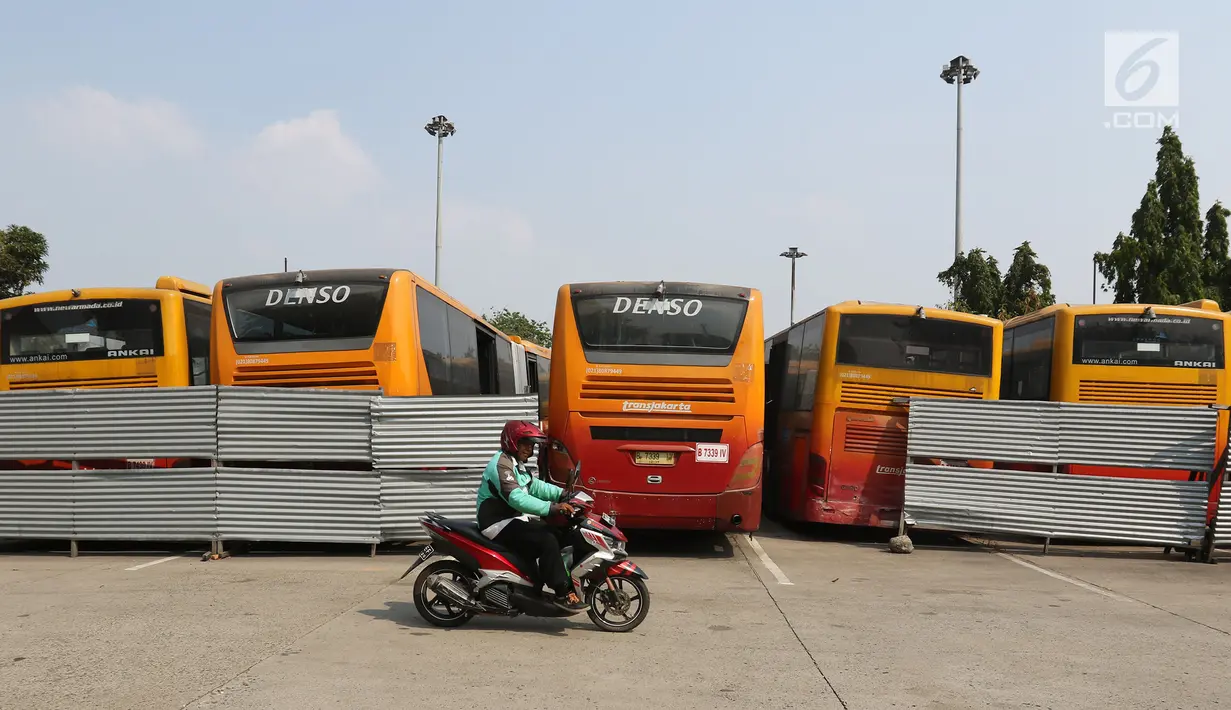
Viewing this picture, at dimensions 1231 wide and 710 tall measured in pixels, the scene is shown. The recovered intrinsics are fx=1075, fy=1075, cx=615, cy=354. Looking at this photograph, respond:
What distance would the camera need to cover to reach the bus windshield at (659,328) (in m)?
12.5

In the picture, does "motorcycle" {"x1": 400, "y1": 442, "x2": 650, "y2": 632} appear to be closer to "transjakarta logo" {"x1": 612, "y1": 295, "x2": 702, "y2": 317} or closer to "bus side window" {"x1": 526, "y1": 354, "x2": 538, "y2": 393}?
"transjakarta logo" {"x1": 612, "y1": 295, "x2": 702, "y2": 317}

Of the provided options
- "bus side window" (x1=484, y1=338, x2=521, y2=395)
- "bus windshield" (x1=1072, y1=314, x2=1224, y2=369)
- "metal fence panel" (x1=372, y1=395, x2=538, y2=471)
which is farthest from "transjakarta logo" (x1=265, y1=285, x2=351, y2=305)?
"bus windshield" (x1=1072, y1=314, x2=1224, y2=369)

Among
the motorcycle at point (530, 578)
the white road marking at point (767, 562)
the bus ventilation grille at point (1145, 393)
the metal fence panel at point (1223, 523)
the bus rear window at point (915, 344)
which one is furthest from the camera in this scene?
the bus ventilation grille at point (1145, 393)

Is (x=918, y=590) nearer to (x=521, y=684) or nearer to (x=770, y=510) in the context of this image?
(x=521, y=684)

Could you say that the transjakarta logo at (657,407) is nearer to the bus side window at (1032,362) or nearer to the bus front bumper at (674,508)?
the bus front bumper at (674,508)

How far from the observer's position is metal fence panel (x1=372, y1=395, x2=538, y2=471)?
1174cm

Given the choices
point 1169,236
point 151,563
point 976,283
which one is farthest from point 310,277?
point 1169,236

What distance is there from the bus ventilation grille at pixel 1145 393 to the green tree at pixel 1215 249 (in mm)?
19779

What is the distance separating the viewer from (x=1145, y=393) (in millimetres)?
14570

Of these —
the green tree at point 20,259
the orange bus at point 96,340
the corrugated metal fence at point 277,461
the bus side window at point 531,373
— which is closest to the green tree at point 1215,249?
the bus side window at point 531,373

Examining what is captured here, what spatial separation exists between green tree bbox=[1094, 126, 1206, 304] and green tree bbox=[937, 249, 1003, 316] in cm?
487

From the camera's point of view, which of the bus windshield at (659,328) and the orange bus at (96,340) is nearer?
the bus windshield at (659,328)

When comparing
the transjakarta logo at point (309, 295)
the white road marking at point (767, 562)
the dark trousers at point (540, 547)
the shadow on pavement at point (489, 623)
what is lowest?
the white road marking at point (767, 562)

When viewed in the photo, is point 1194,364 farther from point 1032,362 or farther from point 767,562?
point 767,562
